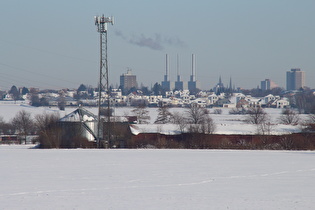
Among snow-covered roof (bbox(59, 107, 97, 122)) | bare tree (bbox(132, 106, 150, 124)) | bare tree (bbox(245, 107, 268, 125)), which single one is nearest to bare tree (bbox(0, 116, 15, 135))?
bare tree (bbox(132, 106, 150, 124))

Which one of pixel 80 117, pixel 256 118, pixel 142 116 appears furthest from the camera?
pixel 142 116

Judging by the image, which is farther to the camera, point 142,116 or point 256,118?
point 142,116

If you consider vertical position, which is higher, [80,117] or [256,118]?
[80,117]
